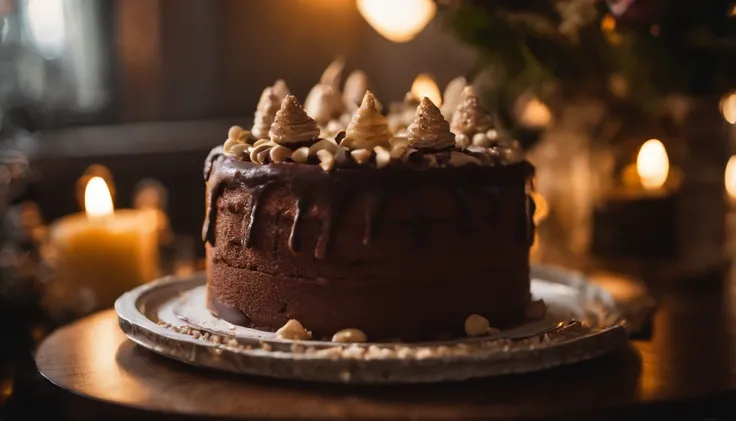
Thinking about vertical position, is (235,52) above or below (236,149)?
above

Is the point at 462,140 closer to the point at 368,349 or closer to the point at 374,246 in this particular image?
the point at 374,246

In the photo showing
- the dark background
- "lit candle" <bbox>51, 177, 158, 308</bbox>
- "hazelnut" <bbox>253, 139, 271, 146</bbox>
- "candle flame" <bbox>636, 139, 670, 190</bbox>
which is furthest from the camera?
the dark background

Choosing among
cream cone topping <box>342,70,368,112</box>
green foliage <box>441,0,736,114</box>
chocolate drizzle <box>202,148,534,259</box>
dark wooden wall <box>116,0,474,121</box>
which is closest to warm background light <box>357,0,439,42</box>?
green foliage <box>441,0,736,114</box>

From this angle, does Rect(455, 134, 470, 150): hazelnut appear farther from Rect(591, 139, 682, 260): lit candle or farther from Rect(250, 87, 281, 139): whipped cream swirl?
Rect(591, 139, 682, 260): lit candle

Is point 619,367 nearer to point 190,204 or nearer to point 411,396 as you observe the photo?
point 411,396

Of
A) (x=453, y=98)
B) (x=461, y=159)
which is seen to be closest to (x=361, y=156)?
(x=461, y=159)

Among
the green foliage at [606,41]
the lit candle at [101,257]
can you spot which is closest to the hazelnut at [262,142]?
the green foliage at [606,41]
